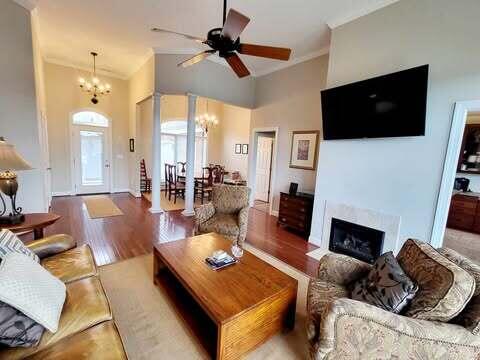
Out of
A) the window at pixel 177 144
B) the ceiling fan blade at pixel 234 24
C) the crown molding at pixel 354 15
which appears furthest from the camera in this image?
the window at pixel 177 144

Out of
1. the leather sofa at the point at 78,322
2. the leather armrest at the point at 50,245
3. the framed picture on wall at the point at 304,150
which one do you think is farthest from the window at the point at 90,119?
the framed picture on wall at the point at 304,150

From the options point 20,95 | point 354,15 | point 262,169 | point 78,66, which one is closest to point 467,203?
point 354,15

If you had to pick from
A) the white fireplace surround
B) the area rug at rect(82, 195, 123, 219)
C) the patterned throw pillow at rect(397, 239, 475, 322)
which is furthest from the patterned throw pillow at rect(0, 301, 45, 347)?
the area rug at rect(82, 195, 123, 219)

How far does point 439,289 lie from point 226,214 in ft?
8.52

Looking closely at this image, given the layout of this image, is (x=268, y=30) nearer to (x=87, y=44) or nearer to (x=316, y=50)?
(x=316, y=50)

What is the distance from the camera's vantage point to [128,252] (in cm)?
306

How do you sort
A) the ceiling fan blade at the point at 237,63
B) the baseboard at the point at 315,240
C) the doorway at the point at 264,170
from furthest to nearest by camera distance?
the doorway at the point at 264,170, the baseboard at the point at 315,240, the ceiling fan blade at the point at 237,63

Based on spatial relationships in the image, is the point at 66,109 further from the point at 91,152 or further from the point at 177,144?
the point at 177,144

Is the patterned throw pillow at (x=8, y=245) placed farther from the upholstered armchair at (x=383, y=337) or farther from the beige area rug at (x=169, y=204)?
the beige area rug at (x=169, y=204)

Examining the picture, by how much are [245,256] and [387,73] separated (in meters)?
2.77

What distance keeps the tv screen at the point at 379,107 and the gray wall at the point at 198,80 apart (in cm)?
260

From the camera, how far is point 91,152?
6305 millimetres

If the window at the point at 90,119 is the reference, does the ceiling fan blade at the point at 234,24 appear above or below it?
above

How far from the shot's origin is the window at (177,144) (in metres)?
8.12
